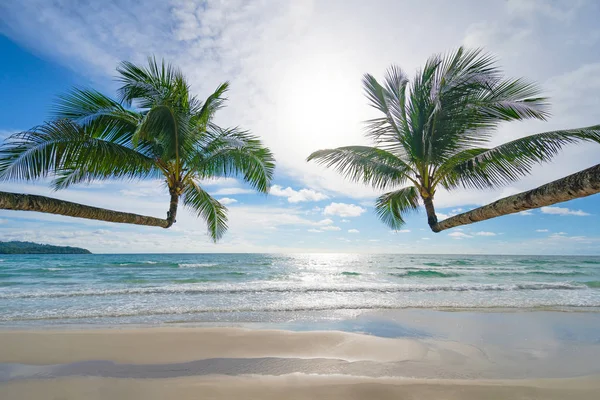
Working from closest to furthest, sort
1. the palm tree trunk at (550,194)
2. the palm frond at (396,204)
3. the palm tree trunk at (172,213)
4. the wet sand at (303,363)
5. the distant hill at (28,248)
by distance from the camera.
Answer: the palm tree trunk at (550,194)
the wet sand at (303,363)
the palm tree trunk at (172,213)
the palm frond at (396,204)
the distant hill at (28,248)

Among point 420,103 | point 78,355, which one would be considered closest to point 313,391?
point 78,355

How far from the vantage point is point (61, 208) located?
2918 millimetres

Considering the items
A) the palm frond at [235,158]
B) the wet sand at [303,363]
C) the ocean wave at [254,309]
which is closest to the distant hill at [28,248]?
the ocean wave at [254,309]

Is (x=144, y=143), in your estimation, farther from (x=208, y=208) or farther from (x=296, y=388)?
(x=296, y=388)

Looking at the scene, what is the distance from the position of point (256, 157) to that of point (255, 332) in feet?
10.8

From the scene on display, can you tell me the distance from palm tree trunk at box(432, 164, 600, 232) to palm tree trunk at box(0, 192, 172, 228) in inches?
162

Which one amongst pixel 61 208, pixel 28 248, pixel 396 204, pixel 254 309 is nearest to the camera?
pixel 61 208

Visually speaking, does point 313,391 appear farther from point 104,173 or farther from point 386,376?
point 104,173

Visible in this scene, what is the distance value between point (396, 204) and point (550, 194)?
188 inches

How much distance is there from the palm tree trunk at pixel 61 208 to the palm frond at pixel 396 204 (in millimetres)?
4984

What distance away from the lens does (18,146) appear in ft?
10.0

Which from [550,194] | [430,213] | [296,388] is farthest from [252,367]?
[550,194]

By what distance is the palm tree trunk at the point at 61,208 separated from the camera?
2.44 metres

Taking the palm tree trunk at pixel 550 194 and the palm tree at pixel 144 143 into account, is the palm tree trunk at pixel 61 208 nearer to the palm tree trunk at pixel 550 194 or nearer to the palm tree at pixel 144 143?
the palm tree at pixel 144 143
